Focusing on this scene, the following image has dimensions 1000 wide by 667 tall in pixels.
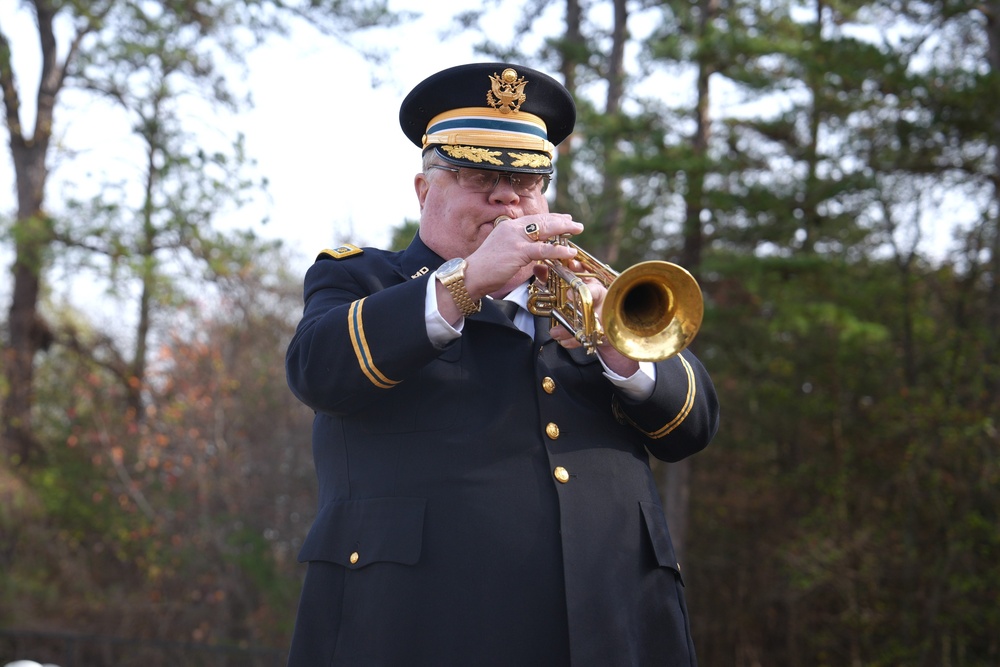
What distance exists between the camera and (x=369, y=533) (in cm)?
245

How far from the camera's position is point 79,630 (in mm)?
13359

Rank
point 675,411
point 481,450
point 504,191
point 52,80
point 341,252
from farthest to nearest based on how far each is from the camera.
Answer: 1. point 52,80
2. point 341,252
3. point 504,191
4. point 675,411
5. point 481,450

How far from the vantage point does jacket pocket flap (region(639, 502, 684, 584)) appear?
104 inches

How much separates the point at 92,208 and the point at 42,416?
223 inches

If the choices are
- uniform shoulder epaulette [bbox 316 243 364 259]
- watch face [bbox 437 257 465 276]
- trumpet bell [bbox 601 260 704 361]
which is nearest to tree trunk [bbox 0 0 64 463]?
uniform shoulder epaulette [bbox 316 243 364 259]

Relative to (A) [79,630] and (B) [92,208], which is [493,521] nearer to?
(B) [92,208]

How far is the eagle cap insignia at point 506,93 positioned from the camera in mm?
2873

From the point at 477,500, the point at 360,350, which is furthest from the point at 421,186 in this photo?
the point at 477,500

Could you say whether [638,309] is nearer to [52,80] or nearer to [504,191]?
[504,191]

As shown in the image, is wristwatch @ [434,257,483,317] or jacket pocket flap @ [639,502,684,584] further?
jacket pocket flap @ [639,502,684,584]

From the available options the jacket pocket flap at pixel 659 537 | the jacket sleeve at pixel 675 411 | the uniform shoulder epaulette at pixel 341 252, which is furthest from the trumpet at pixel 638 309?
the uniform shoulder epaulette at pixel 341 252

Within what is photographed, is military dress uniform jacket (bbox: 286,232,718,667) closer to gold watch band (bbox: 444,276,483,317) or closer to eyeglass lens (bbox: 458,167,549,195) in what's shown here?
gold watch band (bbox: 444,276,483,317)

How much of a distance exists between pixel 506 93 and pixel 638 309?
2.43ft

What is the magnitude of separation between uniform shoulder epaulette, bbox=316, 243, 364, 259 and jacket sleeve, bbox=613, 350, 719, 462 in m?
0.80
